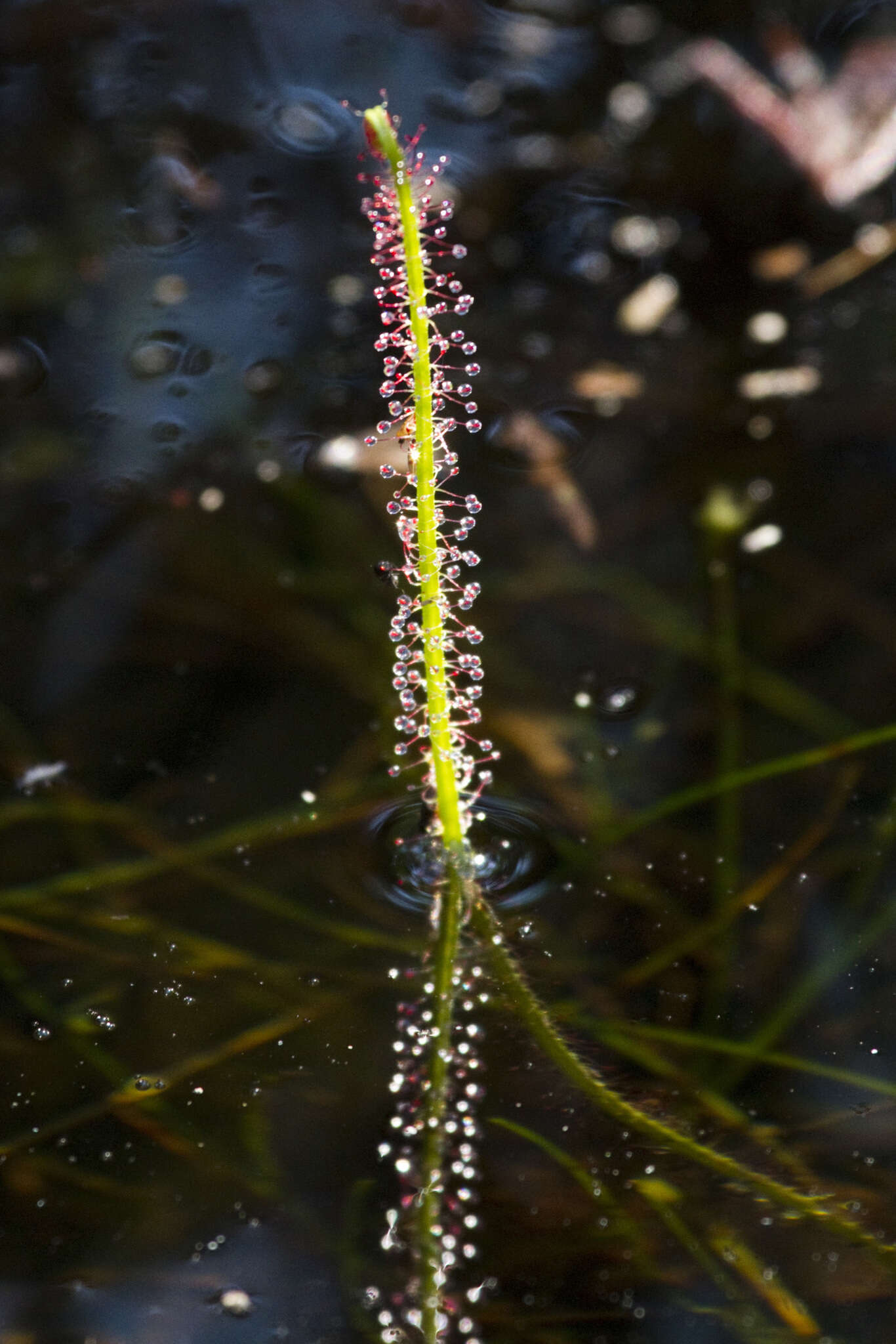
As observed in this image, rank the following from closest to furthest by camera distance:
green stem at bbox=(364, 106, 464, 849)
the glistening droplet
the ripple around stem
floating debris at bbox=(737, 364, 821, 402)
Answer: green stem at bbox=(364, 106, 464, 849) < the ripple around stem < the glistening droplet < floating debris at bbox=(737, 364, 821, 402)

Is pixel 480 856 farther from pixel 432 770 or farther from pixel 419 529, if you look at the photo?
pixel 419 529

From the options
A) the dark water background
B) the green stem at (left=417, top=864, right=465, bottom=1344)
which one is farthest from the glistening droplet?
the green stem at (left=417, top=864, right=465, bottom=1344)

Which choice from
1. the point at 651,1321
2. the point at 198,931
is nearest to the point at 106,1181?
the point at 198,931

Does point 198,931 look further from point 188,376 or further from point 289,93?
point 289,93

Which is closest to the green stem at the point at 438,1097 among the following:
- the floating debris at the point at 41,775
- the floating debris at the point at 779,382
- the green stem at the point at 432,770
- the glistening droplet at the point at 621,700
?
the green stem at the point at 432,770

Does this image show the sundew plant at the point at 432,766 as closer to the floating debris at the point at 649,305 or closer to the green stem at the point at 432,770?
the green stem at the point at 432,770

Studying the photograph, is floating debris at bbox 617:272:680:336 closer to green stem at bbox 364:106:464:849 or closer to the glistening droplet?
the glistening droplet
